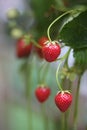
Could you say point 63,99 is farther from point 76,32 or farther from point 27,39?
point 27,39

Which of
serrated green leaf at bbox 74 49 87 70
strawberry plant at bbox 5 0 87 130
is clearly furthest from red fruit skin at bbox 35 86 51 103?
serrated green leaf at bbox 74 49 87 70

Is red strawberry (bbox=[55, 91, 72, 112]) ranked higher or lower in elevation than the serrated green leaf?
lower

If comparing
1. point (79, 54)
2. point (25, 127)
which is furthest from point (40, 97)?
point (25, 127)

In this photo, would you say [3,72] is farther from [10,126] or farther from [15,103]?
[10,126]

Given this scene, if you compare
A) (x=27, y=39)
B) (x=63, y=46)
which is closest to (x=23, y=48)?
(x=27, y=39)

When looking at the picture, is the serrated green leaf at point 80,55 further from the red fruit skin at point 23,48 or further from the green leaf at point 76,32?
the red fruit skin at point 23,48

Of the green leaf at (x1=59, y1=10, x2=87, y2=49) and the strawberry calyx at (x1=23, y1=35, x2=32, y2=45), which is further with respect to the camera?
the strawberry calyx at (x1=23, y1=35, x2=32, y2=45)

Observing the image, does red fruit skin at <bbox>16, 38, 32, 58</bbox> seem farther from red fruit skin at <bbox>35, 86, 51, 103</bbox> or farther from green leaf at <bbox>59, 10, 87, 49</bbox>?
green leaf at <bbox>59, 10, 87, 49</bbox>

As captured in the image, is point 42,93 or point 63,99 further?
point 42,93
